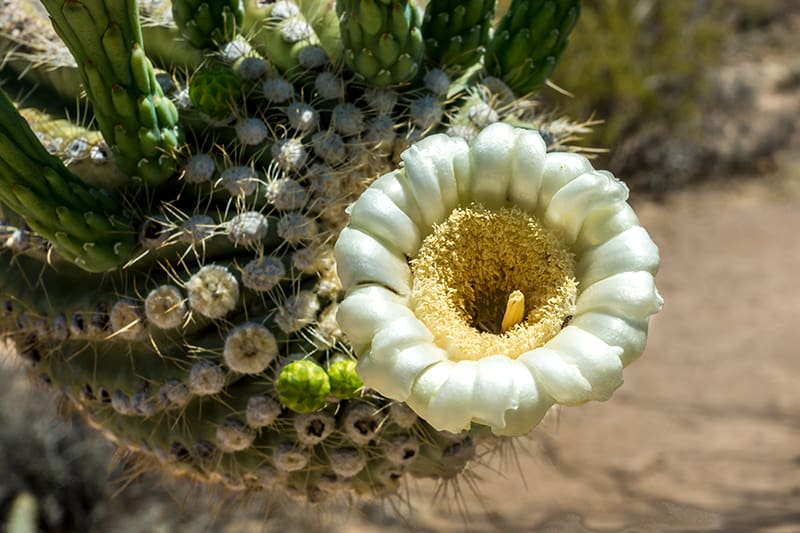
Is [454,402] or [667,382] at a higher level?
[454,402]

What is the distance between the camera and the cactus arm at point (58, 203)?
1.33m

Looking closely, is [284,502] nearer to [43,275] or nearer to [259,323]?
[259,323]

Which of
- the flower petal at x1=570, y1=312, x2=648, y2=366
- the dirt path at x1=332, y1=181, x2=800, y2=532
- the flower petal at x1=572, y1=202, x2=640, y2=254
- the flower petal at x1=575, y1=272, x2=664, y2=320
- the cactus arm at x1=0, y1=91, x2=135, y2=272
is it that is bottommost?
the dirt path at x1=332, y1=181, x2=800, y2=532

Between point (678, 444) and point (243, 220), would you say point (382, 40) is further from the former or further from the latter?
point (678, 444)

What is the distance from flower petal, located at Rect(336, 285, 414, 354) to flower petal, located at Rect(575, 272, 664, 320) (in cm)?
24

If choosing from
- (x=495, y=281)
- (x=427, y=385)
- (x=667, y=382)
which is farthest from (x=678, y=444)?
(x=427, y=385)

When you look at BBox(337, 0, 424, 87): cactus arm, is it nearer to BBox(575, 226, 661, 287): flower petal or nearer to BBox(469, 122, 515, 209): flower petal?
BBox(469, 122, 515, 209): flower petal

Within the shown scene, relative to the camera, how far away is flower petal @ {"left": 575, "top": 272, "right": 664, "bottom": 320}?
1079 mm

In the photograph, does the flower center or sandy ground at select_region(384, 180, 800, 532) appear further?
sandy ground at select_region(384, 180, 800, 532)

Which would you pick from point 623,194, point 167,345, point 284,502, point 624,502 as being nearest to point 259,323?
point 167,345

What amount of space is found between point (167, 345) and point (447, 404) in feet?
2.35

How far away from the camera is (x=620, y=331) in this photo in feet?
3.53

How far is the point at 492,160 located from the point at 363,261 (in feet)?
0.74

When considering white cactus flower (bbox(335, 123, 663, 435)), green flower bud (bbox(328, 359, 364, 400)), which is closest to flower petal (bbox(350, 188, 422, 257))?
white cactus flower (bbox(335, 123, 663, 435))
